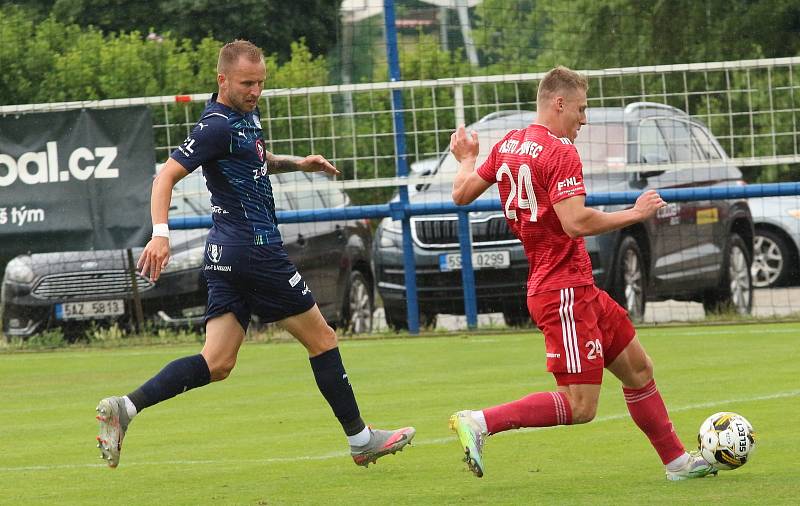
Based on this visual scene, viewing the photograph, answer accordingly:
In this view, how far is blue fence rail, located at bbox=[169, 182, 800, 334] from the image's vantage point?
47.7 feet

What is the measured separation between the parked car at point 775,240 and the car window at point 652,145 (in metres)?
3.58

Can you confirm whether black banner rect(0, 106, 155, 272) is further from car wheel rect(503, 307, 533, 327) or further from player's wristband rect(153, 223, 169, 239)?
player's wristband rect(153, 223, 169, 239)

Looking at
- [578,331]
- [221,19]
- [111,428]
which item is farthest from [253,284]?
[221,19]

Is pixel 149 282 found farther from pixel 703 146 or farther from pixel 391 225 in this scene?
pixel 703 146

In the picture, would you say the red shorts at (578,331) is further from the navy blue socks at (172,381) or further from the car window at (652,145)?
the car window at (652,145)

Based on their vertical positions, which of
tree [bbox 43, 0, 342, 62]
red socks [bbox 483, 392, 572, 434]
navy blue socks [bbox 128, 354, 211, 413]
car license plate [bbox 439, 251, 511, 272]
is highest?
tree [bbox 43, 0, 342, 62]

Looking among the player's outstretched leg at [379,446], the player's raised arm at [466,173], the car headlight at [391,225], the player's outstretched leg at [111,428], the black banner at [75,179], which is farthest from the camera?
the car headlight at [391,225]

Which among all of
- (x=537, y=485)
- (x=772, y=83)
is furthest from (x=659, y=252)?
(x=537, y=485)

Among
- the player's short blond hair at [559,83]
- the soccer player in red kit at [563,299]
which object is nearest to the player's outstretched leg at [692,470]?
the soccer player in red kit at [563,299]

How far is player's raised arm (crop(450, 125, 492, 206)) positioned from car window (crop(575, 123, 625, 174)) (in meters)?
7.36

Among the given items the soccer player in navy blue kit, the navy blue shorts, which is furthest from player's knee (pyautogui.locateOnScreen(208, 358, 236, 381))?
the navy blue shorts

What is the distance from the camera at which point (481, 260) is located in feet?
49.9

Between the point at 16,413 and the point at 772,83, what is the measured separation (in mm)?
7653

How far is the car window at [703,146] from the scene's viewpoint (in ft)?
49.1
